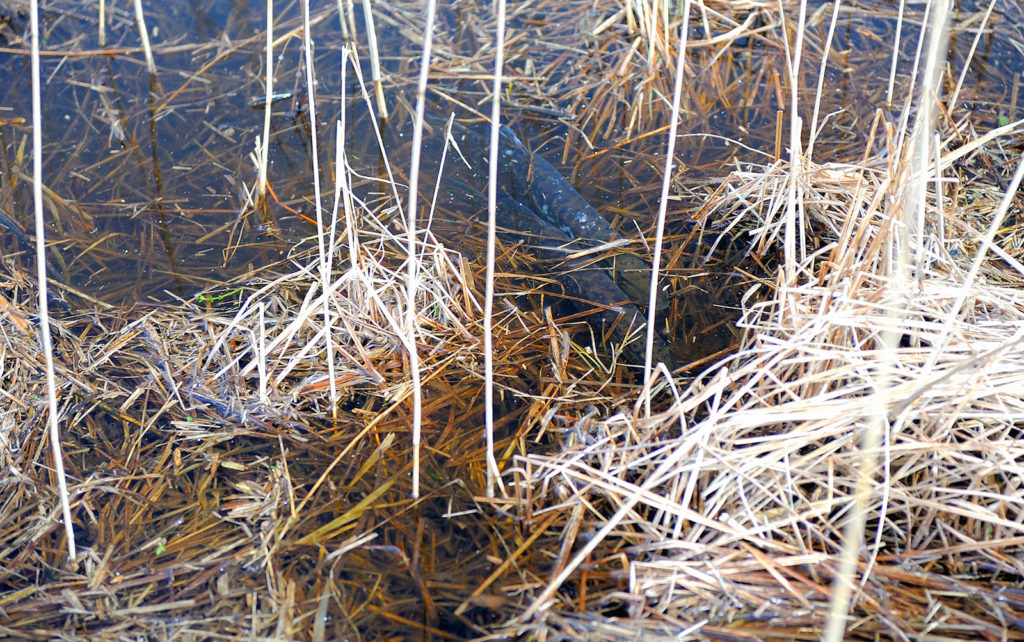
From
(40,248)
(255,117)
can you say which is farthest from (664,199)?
(255,117)

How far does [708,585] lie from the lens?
1372mm

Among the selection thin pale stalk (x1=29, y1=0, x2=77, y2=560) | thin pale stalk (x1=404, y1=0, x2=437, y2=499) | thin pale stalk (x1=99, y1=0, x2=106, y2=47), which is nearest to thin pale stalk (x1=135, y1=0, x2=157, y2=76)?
thin pale stalk (x1=99, y1=0, x2=106, y2=47)

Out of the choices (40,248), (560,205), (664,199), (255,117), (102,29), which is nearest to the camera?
(40,248)

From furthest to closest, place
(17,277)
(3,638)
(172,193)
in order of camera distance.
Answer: (172,193)
(17,277)
(3,638)

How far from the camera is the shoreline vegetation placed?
1.40 meters

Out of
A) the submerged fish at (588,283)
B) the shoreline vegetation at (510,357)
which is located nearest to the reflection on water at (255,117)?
the shoreline vegetation at (510,357)

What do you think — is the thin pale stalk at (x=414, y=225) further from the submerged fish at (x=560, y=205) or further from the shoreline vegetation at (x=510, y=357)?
the submerged fish at (x=560, y=205)

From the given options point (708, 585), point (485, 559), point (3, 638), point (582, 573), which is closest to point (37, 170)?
point (3, 638)

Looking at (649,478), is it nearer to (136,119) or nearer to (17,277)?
(17,277)

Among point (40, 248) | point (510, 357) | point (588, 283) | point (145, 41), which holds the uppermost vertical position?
point (145, 41)

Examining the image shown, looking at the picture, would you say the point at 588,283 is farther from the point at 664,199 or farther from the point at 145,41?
the point at 145,41

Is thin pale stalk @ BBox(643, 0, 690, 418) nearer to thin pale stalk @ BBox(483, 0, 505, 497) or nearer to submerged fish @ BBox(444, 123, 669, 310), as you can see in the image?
thin pale stalk @ BBox(483, 0, 505, 497)

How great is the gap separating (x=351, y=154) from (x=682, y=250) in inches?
45.7

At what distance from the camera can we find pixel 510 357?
190cm
